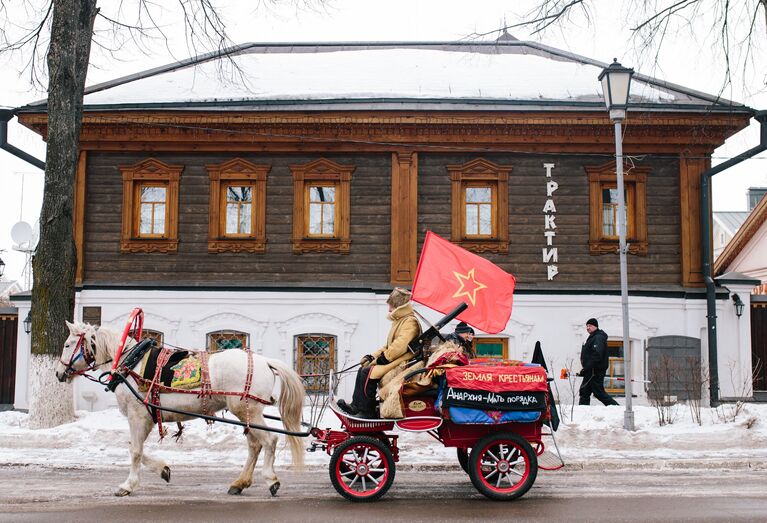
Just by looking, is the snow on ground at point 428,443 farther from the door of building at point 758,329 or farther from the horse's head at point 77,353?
the door of building at point 758,329

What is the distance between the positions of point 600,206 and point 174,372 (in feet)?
36.7

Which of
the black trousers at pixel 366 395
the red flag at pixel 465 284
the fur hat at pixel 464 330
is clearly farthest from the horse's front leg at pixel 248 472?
the fur hat at pixel 464 330

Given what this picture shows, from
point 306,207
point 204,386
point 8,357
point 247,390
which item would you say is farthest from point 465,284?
point 8,357

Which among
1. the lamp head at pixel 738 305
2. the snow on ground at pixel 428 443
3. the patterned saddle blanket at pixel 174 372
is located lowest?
the snow on ground at pixel 428 443

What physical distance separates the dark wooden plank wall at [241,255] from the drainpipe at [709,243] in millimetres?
6669

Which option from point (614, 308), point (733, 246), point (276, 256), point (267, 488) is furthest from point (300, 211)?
point (733, 246)

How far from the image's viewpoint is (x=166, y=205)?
16.9m

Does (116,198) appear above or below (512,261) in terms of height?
above

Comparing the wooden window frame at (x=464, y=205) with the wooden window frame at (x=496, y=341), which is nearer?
the wooden window frame at (x=496, y=341)

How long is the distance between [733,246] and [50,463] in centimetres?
2528

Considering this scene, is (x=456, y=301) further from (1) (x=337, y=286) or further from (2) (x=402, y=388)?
(1) (x=337, y=286)

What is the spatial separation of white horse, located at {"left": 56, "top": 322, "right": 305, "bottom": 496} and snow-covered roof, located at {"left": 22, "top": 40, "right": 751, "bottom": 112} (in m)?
8.23

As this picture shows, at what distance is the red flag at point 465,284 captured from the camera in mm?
8977

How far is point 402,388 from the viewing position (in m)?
7.84
